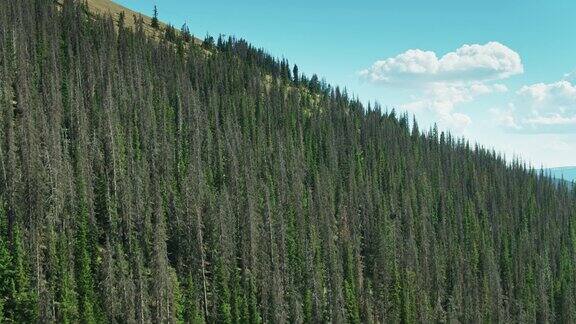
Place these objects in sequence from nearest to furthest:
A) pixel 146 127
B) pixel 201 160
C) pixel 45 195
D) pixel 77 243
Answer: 1. pixel 77 243
2. pixel 45 195
3. pixel 146 127
4. pixel 201 160

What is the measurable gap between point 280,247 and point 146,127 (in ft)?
166

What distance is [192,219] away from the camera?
4326 inches

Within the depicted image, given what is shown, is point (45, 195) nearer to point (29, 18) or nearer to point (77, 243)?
point (77, 243)

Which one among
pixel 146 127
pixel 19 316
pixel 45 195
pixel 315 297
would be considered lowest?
pixel 315 297

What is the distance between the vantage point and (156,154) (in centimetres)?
13425

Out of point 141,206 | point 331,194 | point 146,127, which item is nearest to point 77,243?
point 141,206

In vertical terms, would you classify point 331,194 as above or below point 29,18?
below

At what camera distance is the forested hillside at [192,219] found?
87.2m

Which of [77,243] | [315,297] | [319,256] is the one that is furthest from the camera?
[319,256]

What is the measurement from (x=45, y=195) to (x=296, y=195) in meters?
71.2

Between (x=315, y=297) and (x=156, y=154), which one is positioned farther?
(x=156, y=154)

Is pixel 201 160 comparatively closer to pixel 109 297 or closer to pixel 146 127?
pixel 146 127

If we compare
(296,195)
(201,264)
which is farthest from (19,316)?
(296,195)

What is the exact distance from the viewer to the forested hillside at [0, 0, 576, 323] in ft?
286
